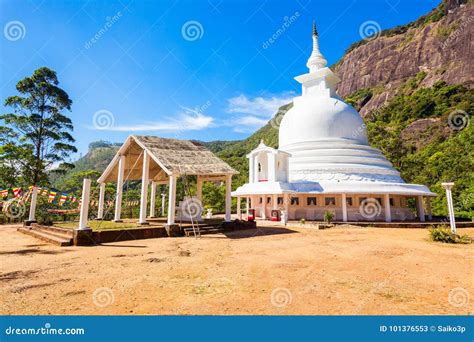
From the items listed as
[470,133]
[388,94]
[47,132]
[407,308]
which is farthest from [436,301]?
[388,94]

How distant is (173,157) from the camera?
14.6 m

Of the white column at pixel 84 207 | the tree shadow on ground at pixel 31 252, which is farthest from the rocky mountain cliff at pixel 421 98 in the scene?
the tree shadow on ground at pixel 31 252

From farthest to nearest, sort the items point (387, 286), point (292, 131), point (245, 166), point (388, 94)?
point (388, 94), point (245, 166), point (292, 131), point (387, 286)

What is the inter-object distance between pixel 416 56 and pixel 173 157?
118337mm

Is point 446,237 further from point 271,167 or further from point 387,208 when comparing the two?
point 271,167

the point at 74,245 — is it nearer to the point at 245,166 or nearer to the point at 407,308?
the point at 407,308

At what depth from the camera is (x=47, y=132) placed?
26.2m

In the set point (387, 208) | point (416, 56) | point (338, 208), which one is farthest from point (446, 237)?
point (416, 56)

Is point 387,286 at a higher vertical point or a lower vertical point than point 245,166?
lower

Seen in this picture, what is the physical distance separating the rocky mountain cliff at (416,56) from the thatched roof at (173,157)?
94.4 m

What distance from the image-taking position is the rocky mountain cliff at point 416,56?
8275 cm

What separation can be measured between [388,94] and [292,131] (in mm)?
89786

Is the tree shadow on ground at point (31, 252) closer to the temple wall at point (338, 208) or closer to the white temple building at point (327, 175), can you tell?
the white temple building at point (327, 175)

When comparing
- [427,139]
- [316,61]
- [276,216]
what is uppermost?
[316,61]
